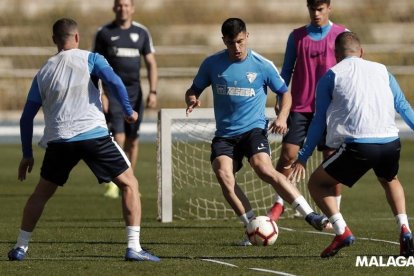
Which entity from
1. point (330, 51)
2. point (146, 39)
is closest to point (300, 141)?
point (330, 51)

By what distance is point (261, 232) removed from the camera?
33.1ft

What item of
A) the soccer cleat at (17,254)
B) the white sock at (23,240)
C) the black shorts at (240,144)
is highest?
the black shorts at (240,144)

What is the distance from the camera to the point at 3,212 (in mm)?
13859

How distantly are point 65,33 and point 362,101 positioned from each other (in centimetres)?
230

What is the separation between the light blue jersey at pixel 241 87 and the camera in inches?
407

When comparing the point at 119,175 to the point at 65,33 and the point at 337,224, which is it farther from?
the point at 337,224

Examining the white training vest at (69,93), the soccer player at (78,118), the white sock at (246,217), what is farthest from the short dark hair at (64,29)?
the white sock at (246,217)

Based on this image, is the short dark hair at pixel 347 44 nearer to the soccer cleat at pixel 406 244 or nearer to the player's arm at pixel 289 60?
the soccer cleat at pixel 406 244

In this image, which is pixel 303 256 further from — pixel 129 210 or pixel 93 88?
pixel 93 88

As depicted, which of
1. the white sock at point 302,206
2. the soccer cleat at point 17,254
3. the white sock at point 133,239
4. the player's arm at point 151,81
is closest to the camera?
the white sock at point 133,239

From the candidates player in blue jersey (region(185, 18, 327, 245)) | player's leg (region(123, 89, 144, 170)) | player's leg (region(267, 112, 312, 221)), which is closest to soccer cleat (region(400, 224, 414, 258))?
player in blue jersey (region(185, 18, 327, 245))

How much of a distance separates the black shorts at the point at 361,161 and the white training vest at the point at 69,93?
6.07 ft

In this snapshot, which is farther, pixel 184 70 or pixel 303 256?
pixel 184 70

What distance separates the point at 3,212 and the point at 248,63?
15.3 ft
